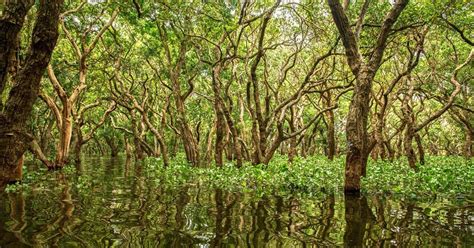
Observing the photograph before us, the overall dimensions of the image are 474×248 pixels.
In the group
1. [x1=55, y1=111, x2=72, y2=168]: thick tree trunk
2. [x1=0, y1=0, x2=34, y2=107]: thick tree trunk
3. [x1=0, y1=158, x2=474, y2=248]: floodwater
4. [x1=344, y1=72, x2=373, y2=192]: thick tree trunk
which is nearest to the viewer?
[x1=0, y1=0, x2=34, y2=107]: thick tree trunk

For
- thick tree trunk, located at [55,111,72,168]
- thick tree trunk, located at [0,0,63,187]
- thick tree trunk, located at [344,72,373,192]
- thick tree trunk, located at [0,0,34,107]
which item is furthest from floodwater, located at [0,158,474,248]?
thick tree trunk, located at [55,111,72,168]

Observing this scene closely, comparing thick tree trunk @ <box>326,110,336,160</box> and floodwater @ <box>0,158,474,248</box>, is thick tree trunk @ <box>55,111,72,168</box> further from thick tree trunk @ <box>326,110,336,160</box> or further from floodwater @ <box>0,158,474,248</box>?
thick tree trunk @ <box>326,110,336,160</box>

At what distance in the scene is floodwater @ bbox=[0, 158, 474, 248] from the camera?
462 cm

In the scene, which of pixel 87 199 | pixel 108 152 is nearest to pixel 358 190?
pixel 87 199

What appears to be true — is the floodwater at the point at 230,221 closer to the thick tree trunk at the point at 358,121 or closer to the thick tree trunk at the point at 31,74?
the thick tree trunk at the point at 358,121

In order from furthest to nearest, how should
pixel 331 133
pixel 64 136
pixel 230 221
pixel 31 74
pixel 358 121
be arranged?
pixel 331 133 < pixel 64 136 < pixel 358 121 < pixel 230 221 < pixel 31 74

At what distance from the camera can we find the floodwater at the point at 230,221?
4617mm

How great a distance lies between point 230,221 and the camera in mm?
5801

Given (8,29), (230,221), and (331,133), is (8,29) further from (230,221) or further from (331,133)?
(331,133)

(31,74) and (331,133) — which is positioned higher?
(331,133)

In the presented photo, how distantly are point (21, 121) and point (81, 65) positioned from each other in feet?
37.7

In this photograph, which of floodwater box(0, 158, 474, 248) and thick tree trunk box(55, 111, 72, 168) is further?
thick tree trunk box(55, 111, 72, 168)

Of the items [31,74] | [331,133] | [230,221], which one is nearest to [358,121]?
[230,221]

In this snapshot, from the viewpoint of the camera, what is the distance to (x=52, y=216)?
246 inches
